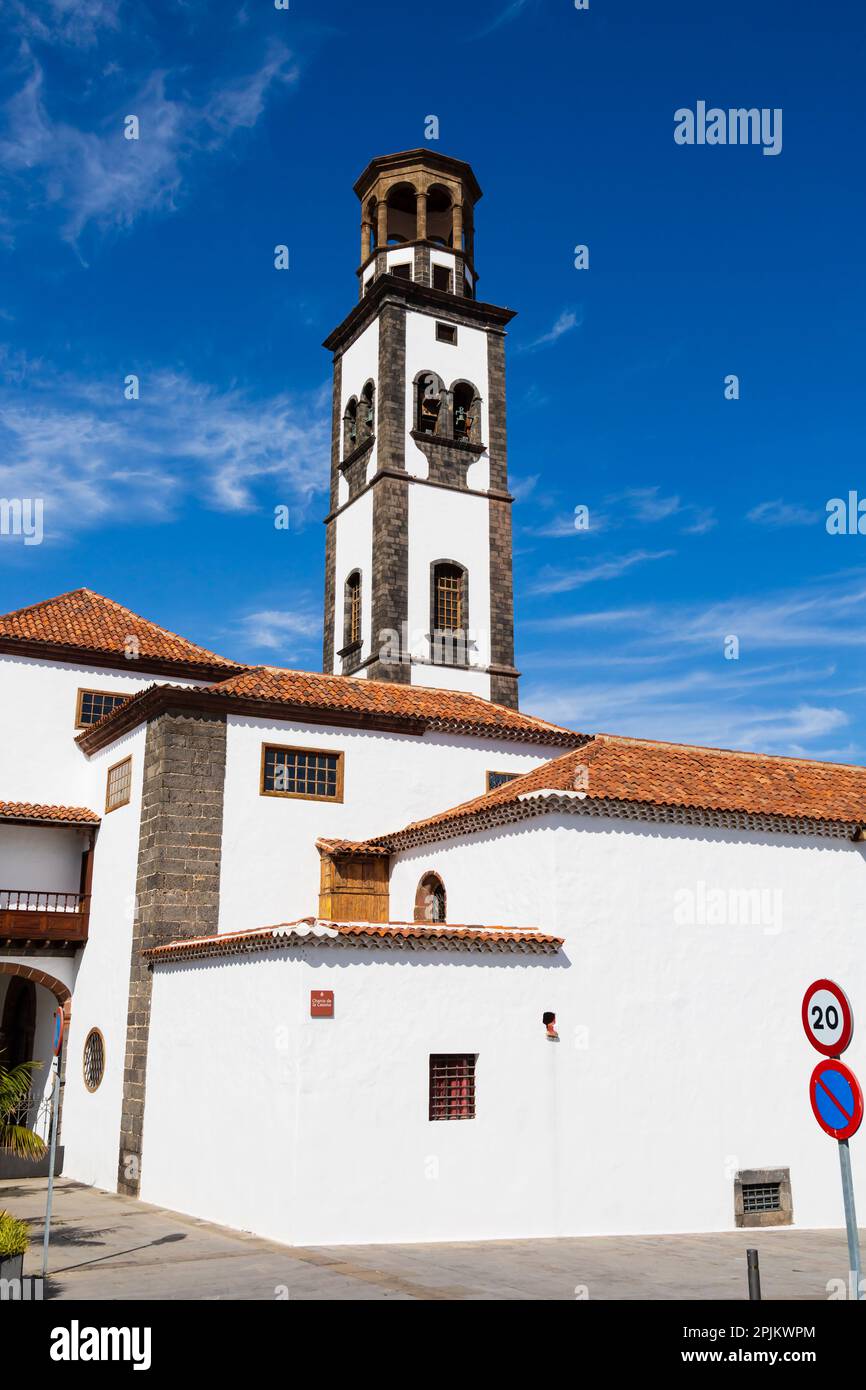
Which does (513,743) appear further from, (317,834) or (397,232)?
(397,232)

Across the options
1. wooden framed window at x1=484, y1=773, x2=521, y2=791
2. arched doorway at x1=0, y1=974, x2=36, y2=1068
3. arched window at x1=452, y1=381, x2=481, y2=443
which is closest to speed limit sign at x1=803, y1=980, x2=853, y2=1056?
wooden framed window at x1=484, y1=773, x2=521, y2=791

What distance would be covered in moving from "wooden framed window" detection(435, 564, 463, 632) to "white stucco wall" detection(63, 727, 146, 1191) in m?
11.4

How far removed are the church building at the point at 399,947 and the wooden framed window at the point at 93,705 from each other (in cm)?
5

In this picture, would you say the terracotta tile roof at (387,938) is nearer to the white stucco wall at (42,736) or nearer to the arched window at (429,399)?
the white stucco wall at (42,736)

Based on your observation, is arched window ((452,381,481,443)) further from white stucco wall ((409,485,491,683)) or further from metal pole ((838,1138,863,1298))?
metal pole ((838,1138,863,1298))

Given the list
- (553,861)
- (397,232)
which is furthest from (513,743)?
(397,232)

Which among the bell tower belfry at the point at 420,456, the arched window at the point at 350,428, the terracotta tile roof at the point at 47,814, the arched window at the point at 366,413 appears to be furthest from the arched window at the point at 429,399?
the terracotta tile roof at the point at 47,814

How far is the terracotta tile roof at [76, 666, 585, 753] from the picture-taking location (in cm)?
2248

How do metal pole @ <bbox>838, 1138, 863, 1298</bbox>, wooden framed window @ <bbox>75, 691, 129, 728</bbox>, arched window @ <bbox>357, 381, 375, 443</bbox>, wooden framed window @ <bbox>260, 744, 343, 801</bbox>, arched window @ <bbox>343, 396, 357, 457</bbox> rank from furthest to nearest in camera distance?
arched window @ <bbox>343, 396, 357, 457</bbox>, arched window @ <bbox>357, 381, 375, 443</bbox>, wooden framed window @ <bbox>75, 691, 129, 728</bbox>, wooden framed window @ <bbox>260, 744, 343, 801</bbox>, metal pole @ <bbox>838, 1138, 863, 1298</bbox>

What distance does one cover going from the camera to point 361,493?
34594 millimetres

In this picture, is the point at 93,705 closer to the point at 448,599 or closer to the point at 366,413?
the point at 448,599

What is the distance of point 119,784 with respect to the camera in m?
23.8

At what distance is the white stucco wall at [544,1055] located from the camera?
15.4 meters
